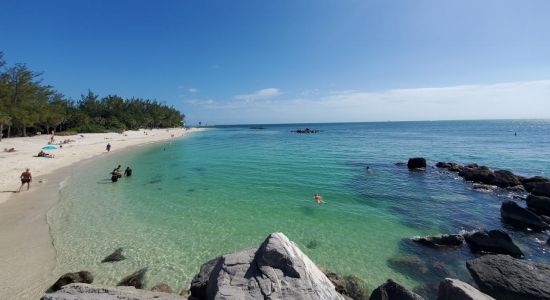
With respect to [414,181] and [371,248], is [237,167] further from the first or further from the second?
[371,248]

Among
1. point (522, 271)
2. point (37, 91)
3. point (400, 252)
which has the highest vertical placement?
point (37, 91)

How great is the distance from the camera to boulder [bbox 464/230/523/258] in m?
11.4

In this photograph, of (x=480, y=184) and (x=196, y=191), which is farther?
(x=480, y=184)

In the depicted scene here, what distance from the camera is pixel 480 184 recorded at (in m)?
23.6

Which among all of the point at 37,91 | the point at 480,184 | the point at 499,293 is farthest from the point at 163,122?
the point at 499,293

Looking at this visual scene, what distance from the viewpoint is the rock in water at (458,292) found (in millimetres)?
6242

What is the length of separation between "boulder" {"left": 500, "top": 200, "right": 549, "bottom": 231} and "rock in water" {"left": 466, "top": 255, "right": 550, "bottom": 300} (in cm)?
700

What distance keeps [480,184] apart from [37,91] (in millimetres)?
78190

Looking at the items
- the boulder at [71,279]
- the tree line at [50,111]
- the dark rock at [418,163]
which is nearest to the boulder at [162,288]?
the boulder at [71,279]

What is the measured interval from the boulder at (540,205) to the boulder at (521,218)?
261 cm

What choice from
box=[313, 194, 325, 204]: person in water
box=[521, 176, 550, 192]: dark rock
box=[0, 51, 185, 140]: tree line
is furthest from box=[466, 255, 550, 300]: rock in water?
box=[0, 51, 185, 140]: tree line

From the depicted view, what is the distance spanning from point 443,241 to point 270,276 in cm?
996

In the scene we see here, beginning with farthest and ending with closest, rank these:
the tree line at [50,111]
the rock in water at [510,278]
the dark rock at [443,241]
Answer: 1. the tree line at [50,111]
2. the dark rock at [443,241]
3. the rock in water at [510,278]

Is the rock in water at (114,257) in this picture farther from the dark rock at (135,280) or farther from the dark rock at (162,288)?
the dark rock at (162,288)
